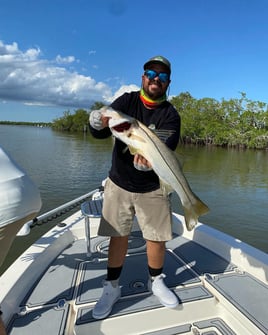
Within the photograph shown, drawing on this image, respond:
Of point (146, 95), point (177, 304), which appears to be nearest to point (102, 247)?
point (177, 304)

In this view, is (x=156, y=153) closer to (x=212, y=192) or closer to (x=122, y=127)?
(x=122, y=127)

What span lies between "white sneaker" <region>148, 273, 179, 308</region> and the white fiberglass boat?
2.0 inches

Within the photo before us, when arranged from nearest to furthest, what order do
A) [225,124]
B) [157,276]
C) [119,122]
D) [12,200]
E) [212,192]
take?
[12,200] → [119,122] → [157,276] → [212,192] → [225,124]

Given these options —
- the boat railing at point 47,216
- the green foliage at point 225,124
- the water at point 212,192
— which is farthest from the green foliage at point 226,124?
the boat railing at point 47,216

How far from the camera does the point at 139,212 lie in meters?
2.59

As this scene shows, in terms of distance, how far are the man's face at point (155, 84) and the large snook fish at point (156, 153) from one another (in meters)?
0.47

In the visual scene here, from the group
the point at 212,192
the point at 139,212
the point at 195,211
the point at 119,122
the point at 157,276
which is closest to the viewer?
the point at 119,122

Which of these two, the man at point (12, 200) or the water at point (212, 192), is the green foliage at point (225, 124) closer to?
the water at point (212, 192)

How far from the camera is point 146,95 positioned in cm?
248

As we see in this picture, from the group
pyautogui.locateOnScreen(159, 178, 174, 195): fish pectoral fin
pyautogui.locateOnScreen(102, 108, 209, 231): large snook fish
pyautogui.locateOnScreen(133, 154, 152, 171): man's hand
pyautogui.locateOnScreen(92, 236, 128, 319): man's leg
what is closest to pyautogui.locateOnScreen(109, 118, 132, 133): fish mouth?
pyautogui.locateOnScreen(102, 108, 209, 231): large snook fish

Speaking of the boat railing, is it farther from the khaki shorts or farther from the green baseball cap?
the green baseball cap

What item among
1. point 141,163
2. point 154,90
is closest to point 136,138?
point 141,163

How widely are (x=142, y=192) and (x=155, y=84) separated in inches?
37.3

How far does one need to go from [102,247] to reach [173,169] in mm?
1997
